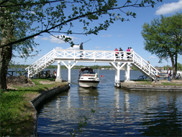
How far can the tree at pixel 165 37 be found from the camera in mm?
30672

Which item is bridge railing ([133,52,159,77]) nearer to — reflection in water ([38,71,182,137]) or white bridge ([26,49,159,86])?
white bridge ([26,49,159,86])

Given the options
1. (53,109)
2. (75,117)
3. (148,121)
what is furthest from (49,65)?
(148,121)

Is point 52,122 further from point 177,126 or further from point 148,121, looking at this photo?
point 177,126

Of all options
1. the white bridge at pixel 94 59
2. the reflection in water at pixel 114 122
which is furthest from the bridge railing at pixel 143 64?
the reflection in water at pixel 114 122

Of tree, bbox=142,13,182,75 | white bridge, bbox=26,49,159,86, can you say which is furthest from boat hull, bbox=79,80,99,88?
tree, bbox=142,13,182,75

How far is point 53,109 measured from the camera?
12609mm

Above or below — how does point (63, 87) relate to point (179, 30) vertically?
below

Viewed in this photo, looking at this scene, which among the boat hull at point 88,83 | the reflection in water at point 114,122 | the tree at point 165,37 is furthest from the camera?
the tree at point 165,37

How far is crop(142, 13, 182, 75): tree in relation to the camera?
101ft

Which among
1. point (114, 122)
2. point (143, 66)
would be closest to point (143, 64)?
point (143, 66)

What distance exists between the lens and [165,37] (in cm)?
3069

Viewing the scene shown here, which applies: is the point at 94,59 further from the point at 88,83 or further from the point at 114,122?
the point at 114,122

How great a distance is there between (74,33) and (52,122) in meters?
5.55

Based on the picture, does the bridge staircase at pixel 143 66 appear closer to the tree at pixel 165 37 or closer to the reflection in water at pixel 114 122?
the tree at pixel 165 37
